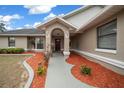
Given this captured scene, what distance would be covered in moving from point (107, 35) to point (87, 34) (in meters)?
5.03

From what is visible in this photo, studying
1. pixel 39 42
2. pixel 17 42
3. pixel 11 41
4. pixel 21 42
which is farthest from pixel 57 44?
pixel 11 41

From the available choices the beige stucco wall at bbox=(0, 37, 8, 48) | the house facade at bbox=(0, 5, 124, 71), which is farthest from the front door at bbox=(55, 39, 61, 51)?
the beige stucco wall at bbox=(0, 37, 8, 48)

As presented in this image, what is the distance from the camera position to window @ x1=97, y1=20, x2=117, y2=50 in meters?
8.51

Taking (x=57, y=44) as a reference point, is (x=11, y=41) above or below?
above

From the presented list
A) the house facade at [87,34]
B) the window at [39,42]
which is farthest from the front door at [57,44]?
the window at [39,42]

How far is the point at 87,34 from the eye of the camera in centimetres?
1450

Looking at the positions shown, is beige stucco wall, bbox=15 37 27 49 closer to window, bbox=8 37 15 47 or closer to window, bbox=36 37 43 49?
window, bbox=8 37 15 47

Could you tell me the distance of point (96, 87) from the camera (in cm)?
599

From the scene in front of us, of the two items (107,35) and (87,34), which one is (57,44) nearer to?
(87,34)
